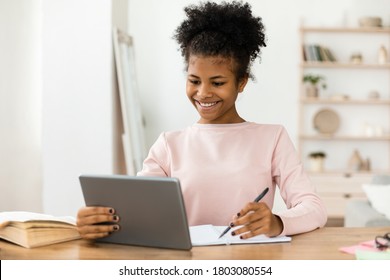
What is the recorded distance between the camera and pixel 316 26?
6137 mm

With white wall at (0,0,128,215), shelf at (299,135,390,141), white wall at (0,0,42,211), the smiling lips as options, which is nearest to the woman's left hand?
the smiling lips

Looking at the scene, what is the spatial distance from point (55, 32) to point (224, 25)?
2.91 m

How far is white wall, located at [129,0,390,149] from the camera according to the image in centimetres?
616

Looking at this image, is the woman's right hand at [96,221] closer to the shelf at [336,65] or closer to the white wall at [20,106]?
the white wall at [20,106]

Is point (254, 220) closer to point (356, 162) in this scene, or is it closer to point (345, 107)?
point (356, 162)

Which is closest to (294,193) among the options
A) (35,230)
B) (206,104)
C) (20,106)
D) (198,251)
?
(206,104)

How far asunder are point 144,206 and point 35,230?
0.23 metres

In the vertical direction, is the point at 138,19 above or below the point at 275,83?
above

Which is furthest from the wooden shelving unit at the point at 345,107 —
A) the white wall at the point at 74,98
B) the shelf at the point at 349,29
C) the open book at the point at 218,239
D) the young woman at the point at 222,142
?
the open book at the point at 218,239

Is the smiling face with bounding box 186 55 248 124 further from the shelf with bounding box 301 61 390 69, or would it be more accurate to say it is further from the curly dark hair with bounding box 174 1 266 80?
the shelf with bounding box 301 61 390 69

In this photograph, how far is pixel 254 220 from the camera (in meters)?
1.27
